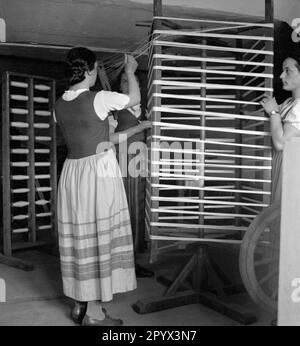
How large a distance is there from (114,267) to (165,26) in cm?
157

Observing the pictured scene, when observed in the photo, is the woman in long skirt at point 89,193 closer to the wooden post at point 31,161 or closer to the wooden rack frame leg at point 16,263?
the wooden rack frame leg at point 16,263

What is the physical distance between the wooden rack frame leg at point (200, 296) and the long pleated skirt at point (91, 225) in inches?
13.2

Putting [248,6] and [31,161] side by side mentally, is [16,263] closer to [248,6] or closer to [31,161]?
[31,161]

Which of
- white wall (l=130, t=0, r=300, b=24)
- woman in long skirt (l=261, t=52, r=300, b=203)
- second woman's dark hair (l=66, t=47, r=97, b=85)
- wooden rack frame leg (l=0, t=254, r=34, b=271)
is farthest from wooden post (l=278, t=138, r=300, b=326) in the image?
white wall (l=130, t=0, r=300, b=24)

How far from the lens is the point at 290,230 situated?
1.55 metres

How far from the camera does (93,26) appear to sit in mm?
4199

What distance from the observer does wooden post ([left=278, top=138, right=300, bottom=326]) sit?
5.04 ft

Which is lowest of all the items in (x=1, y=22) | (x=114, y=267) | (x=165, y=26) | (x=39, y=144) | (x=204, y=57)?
(x=114, y=267)

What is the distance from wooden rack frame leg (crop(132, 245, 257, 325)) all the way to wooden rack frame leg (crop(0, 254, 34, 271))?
129 centimetres

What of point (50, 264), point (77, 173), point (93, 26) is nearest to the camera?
point (77, 173)
